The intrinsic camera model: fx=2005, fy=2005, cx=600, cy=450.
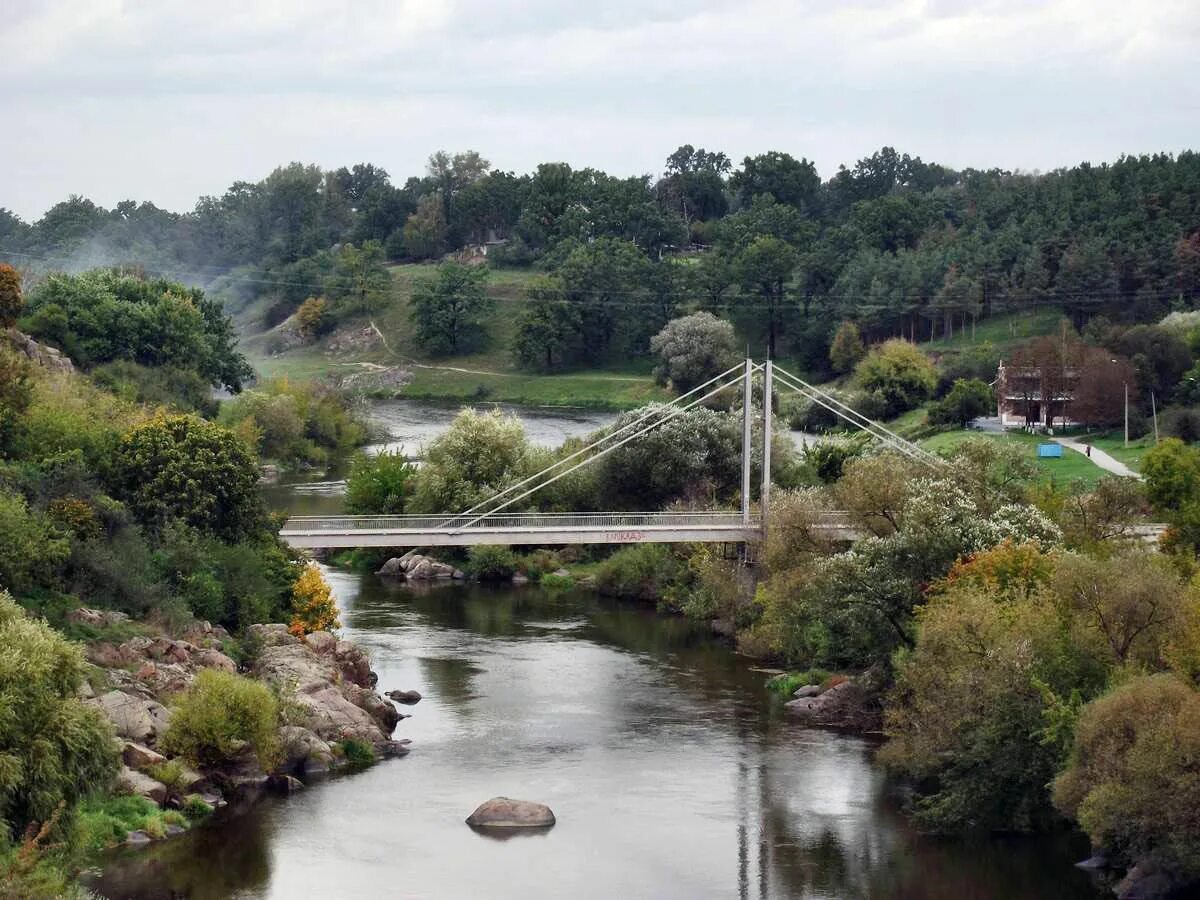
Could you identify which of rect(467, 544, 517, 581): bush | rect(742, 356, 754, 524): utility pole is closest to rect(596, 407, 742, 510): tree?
rect(467, 544, 517, 581): bush

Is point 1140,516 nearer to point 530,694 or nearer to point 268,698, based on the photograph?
point 530,694

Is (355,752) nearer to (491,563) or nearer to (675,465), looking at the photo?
(491,563)

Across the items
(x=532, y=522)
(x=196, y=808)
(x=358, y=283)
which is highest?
(x=358, y=283)

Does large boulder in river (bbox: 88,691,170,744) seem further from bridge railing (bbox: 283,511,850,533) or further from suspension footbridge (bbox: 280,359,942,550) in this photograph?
bridge railing (bbox: 283,511,850,533)

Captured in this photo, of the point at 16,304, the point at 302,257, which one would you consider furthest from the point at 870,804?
the point at 302,257

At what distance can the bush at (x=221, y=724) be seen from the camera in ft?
114

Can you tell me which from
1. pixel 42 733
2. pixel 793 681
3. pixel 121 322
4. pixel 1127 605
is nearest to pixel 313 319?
pixel 121 322

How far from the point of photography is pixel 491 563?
57.4 meters

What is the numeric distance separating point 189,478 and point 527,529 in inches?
343

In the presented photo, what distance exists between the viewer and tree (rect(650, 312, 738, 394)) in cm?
10000

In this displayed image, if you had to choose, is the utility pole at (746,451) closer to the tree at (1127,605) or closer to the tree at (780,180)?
the tree at (1127,605)

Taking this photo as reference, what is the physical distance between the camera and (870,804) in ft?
115

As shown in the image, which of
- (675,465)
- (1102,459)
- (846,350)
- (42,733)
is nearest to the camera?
(42,733)

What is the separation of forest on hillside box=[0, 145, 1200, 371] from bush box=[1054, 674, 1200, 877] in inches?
2748
